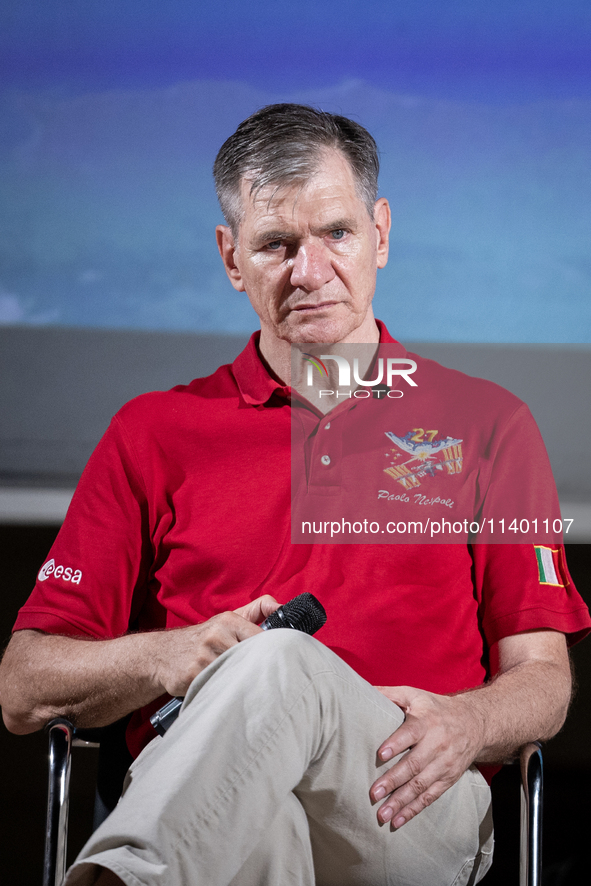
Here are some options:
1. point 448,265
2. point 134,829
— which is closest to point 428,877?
point 134,829

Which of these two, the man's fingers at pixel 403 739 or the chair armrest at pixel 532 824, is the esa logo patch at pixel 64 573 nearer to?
the man's fingers at pixel 403 739

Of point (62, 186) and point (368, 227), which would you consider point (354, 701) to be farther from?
point (62, 186)

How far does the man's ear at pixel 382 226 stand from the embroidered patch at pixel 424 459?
367 mm

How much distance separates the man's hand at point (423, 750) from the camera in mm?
983

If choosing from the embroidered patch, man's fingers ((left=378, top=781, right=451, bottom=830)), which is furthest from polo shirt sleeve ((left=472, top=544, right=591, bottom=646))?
man's fingers ((left=378, top=781, right=451, bottom=830))

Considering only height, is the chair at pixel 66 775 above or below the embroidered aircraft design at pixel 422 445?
below

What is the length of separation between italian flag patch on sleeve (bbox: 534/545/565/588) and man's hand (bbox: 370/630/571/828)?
0.27 feet

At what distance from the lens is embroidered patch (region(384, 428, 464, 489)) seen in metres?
1.43

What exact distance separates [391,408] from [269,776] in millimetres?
779

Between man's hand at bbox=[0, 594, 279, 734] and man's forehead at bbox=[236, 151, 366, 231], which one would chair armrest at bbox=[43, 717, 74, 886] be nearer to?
man's hand at bbox=[0, 594, 279, 734]

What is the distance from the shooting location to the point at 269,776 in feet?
2.83

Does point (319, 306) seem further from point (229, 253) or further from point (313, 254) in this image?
A: point (229, 253)

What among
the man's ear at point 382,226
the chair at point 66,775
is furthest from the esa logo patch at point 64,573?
the man's ear at point 382,226

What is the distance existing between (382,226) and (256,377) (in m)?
0.38
